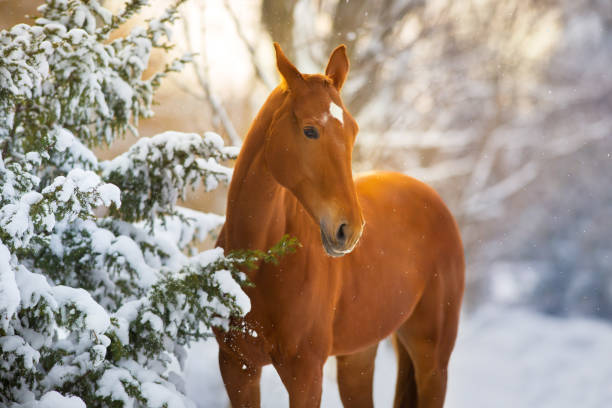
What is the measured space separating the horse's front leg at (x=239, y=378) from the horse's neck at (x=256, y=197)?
1.43 ft

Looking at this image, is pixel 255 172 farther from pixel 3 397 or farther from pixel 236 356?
pixel 3 397

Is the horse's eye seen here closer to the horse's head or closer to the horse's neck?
the horse's head

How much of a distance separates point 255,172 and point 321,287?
47 cm

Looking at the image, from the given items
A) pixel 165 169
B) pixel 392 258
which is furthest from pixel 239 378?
pixel 165 169

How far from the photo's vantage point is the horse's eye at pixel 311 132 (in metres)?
1.89

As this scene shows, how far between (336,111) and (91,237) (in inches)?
45.1

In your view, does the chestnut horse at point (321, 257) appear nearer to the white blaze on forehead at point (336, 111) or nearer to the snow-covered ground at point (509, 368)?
the white blaze on forehead at point (336, 111)

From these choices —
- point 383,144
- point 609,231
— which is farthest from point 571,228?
point 383,144

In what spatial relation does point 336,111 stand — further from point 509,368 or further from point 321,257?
point 509,368

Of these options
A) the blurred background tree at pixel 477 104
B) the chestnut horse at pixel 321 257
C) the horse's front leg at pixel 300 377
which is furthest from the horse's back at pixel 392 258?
the blurred background tree at pixel 477 104

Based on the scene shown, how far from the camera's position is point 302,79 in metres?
1.99

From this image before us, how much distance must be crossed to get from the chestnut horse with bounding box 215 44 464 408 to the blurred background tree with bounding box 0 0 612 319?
9.21 ft

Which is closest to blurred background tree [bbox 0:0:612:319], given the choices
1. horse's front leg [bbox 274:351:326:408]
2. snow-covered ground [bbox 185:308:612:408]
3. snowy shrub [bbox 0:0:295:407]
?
snow-covered ground [bbox 185:308:612:408]

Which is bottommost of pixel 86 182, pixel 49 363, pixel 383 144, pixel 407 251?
pixel 49 363
